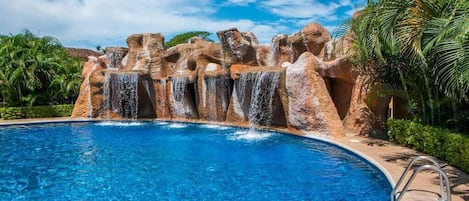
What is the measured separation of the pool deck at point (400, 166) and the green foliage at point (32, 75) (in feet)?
60.3

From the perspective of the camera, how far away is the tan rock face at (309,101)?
14.8 meters

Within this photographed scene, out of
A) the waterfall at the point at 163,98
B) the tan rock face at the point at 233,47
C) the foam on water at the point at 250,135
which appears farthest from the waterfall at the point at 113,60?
the foam on water at the point at 250,135

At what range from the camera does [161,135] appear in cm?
1717

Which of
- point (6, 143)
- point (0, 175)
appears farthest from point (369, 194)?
point (6, 143)

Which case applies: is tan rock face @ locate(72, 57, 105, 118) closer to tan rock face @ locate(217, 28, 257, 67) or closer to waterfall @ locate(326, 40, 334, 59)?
tan rock face @ locate(217, 28, 257, 67)

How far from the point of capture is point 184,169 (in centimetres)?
1069

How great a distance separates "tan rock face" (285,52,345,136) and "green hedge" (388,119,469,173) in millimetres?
2254

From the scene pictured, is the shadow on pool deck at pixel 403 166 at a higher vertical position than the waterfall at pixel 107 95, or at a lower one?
lower

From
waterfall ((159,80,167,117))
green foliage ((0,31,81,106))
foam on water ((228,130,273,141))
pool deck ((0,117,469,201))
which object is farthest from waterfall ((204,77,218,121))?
green foliage ((0,31,81,106))

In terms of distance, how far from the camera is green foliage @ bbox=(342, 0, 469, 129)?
691 cm

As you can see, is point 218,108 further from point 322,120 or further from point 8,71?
point 8,71

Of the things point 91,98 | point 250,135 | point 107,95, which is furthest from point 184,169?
point 91,98

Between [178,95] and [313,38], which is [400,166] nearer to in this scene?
[313,38]

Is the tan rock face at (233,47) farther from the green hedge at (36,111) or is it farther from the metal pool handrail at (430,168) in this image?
the metal pool handrail at (430,168)
